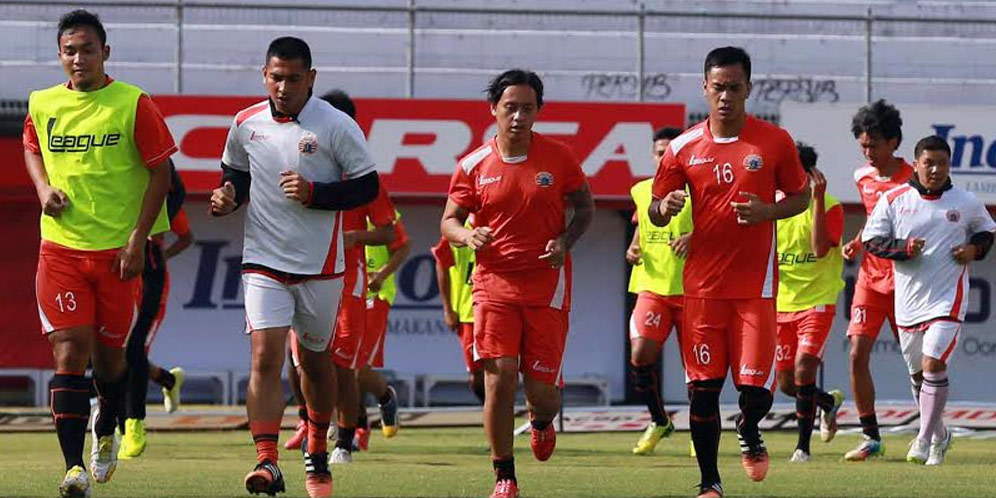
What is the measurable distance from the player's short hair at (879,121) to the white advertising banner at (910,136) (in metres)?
6.59

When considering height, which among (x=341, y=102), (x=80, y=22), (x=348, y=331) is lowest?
(x=348, y=331)

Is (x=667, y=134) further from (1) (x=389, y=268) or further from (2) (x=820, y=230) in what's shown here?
(1) (x=389, y=268)

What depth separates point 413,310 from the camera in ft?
72.3

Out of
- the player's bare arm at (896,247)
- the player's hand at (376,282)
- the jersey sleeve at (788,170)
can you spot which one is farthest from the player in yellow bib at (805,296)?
the jersey sleeve at (788,170)

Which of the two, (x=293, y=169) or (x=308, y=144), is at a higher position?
(x=308, y=144)

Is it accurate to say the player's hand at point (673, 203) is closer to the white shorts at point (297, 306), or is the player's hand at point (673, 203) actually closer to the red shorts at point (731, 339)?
the red shorts at point (731, 339)

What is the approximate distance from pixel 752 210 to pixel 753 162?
342 millimetres

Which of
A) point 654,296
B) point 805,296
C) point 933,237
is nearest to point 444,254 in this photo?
point 654,296

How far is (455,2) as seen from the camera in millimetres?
24281

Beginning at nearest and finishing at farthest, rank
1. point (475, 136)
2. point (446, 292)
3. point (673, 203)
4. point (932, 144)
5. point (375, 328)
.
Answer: point (673, 203) < point (932, 144) < point (375, 328) < point (446, 292) < point (475, 136)

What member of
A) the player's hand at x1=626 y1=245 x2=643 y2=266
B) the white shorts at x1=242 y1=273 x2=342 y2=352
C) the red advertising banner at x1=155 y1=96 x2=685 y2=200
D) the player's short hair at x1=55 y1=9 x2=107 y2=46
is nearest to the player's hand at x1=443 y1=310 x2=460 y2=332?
the player's hand at x1=626 y1=245 x2=643 y2=266

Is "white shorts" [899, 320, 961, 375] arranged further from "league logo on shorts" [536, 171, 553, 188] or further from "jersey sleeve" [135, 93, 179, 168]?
"jersey sleeve" [135, 93, 179, 168]

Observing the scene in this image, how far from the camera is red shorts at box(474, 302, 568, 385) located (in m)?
9.86

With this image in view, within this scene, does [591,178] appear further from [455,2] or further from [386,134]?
[455,2]
